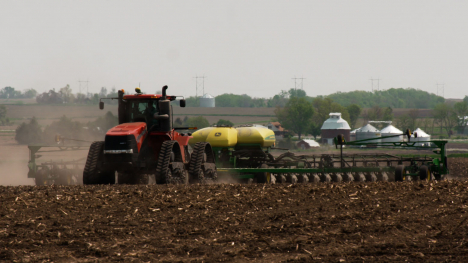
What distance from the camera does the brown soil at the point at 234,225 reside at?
898cm

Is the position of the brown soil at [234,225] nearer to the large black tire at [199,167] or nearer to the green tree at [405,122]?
the large black tire at [199,167]

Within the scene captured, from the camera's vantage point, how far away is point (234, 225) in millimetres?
10719

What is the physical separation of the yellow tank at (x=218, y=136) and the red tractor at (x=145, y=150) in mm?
4497

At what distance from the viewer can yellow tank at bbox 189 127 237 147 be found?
75.6 ft

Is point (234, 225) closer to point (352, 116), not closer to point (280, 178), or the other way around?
point (280, 178)

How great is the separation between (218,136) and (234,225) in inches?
494

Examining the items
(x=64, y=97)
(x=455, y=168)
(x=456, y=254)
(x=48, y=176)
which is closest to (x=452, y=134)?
(x=64, y=97)

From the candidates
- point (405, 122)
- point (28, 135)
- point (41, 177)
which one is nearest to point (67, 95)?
point (28, 135)

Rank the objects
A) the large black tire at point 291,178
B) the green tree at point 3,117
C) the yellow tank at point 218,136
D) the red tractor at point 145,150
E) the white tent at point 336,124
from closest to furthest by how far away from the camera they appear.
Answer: the red tractor at point 145,150
the yellow tank at point 218,136
the large black tire at point 291,178
the green tree at point 3,117
the white tent at point 336,124

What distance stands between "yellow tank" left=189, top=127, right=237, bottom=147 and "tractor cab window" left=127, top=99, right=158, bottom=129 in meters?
5.71

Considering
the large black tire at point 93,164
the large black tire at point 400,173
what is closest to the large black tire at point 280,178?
the large black tire at point 400,173

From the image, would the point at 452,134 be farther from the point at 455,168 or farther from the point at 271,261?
the point at 271,261

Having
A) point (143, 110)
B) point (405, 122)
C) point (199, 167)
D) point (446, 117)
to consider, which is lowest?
point (405, 122)

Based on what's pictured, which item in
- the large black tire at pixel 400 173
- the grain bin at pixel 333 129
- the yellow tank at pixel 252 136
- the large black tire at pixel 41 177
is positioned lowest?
the grain bin at pixel 333 129
